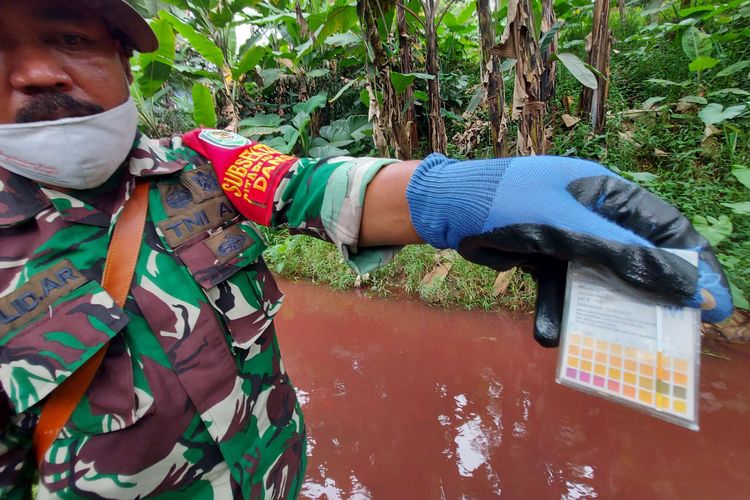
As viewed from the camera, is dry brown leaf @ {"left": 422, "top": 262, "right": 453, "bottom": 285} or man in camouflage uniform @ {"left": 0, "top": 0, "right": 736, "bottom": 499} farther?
dry brown leaf @ {"left": 422, "top": 262, "right": 453, "bottom": 285}

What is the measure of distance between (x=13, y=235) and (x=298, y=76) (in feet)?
11.7

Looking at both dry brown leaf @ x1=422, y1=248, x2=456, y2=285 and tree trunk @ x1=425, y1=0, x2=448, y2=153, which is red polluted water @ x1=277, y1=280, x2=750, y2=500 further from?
tree trunk @ x1=425, y1=0, x2=448, y2=153

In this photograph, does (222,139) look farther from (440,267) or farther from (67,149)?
(440,267)

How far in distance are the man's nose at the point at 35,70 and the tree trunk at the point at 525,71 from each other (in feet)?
5.81

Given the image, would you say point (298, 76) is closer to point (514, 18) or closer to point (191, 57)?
Answer: point (191, 57)

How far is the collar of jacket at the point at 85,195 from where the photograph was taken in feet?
1.95

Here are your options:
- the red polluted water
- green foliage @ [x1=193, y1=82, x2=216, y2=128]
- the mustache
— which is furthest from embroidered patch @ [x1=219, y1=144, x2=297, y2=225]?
Result: green foliage @ [x1=193, y1=82, x2=216, y2=128]

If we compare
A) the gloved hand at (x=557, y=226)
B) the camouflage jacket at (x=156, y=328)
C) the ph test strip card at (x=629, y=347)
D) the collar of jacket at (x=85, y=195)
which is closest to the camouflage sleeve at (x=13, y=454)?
the camouflage jacket at (x=156, y=328)

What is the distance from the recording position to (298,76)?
3.74 m

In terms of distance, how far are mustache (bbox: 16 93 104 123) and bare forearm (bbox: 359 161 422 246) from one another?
48 centimetres

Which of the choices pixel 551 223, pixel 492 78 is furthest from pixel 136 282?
pixel 492 78

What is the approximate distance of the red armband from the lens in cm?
70

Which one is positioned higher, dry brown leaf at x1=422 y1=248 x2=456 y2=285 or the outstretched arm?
the outstretched arm

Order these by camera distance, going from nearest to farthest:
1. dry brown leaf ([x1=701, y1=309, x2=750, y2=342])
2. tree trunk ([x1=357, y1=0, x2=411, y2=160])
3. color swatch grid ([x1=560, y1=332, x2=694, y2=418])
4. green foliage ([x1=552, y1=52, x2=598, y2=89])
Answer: color swatch grid ([x1=560, y1=332, x2=694, y2=418])
dry brown leaf ([x1=701, y1=309, x2=750, y2=342])
green foliage ([x1=552, y1=52, x2=598, y2=89])
tree trunk ([x1=357, y1=0, x2=411, y2=160])
